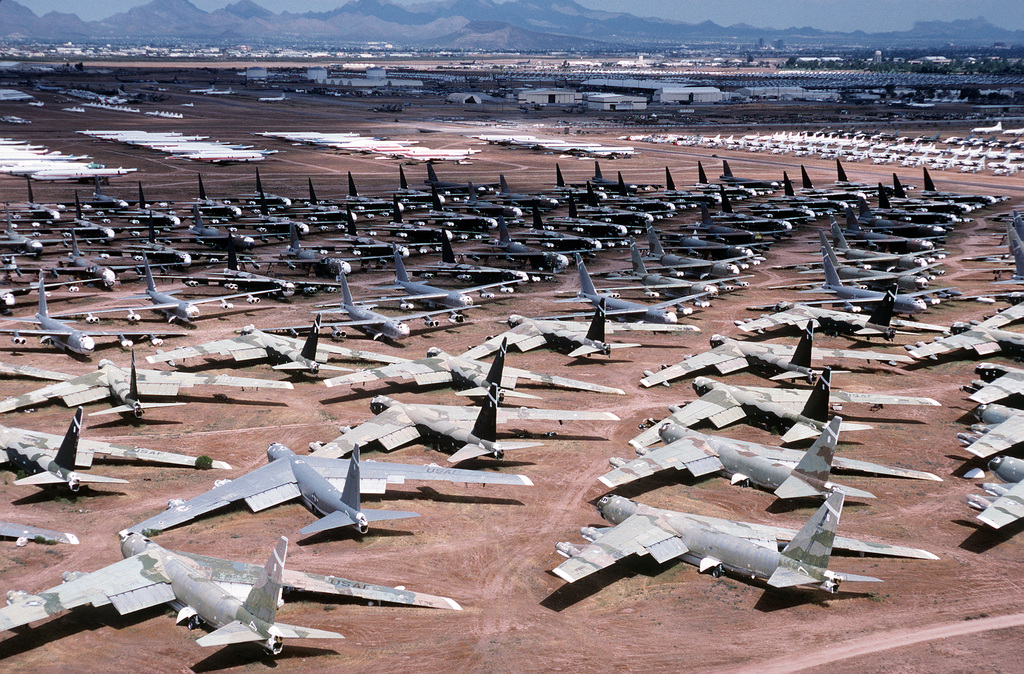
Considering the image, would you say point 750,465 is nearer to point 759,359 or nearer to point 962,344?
point 759,359

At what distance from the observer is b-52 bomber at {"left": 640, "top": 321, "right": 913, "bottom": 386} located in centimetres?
6750

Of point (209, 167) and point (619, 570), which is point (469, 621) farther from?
point (209, 167)

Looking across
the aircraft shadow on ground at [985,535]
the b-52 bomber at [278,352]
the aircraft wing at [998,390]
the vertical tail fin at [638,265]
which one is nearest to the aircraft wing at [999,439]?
the aircraft wing at [998,390]

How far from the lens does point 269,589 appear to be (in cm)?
3472

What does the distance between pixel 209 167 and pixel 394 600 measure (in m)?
176

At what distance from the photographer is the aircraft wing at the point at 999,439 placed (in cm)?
5212

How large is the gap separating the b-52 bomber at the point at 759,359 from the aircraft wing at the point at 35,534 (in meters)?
41.1

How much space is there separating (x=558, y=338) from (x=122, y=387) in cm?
3517

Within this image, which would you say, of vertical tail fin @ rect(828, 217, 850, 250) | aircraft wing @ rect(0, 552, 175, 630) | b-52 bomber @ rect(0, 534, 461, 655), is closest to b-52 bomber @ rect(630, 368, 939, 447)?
b-52 bomber @ rect(0, 534, 461, 655)

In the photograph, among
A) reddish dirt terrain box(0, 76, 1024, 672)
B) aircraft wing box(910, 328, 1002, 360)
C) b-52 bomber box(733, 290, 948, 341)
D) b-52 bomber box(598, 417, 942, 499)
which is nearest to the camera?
reddish dirt terrain box(0, 76, 1024, 672)

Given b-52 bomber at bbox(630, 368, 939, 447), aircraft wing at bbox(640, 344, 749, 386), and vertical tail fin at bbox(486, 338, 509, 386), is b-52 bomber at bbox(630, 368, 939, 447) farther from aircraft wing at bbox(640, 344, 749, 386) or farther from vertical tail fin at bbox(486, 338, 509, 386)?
vertical tail fin at bbox(486, 338, 509, 386)

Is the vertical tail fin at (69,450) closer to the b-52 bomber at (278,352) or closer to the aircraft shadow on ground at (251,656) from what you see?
the aircraft shadow on ground at (251,656)

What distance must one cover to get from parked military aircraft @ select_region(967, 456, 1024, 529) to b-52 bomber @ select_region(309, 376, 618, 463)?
70.1 ft

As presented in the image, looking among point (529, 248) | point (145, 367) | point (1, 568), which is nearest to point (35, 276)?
point (145, 367)
